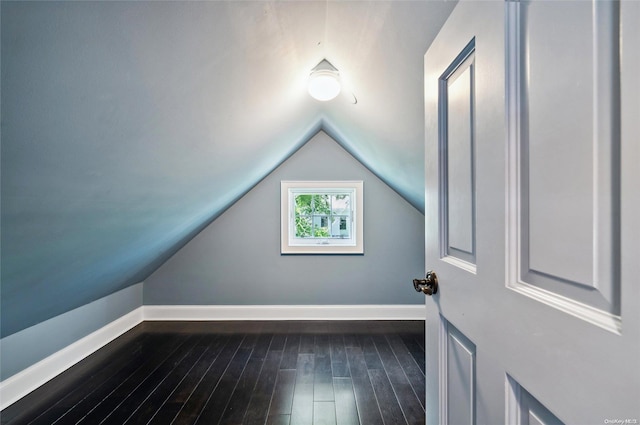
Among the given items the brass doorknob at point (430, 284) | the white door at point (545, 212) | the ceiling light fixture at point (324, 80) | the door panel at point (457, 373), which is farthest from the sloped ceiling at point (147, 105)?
the door panel at point (457, 373)

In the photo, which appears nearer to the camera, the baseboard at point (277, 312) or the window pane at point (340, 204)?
the baseboard at point (277, 312)

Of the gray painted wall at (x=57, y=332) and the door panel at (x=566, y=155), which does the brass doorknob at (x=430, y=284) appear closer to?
the door panel at (x=566, y=155)

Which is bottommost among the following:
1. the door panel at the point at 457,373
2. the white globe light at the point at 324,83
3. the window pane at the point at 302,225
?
the door panel at the point at 457,373

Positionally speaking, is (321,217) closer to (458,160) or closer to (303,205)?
(303,205)

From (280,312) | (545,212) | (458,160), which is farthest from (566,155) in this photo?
(280,312)

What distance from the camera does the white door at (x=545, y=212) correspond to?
34 centimetres

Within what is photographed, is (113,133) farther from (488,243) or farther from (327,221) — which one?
(327,221)

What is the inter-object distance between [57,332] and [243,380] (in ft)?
4.41

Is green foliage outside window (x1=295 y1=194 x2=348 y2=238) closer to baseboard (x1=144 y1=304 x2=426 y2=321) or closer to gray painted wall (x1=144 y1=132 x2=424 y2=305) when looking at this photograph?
gray painted wall (x1=144 y1=132 x2=424 y2=305)

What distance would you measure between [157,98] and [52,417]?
1883mm

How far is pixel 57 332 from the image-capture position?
2057 mm

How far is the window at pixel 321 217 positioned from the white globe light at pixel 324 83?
1.47 m

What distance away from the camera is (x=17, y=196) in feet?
2.99

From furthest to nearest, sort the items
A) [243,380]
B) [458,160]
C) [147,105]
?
1. [243,380]
2. [147,105]
3. [458,160]
